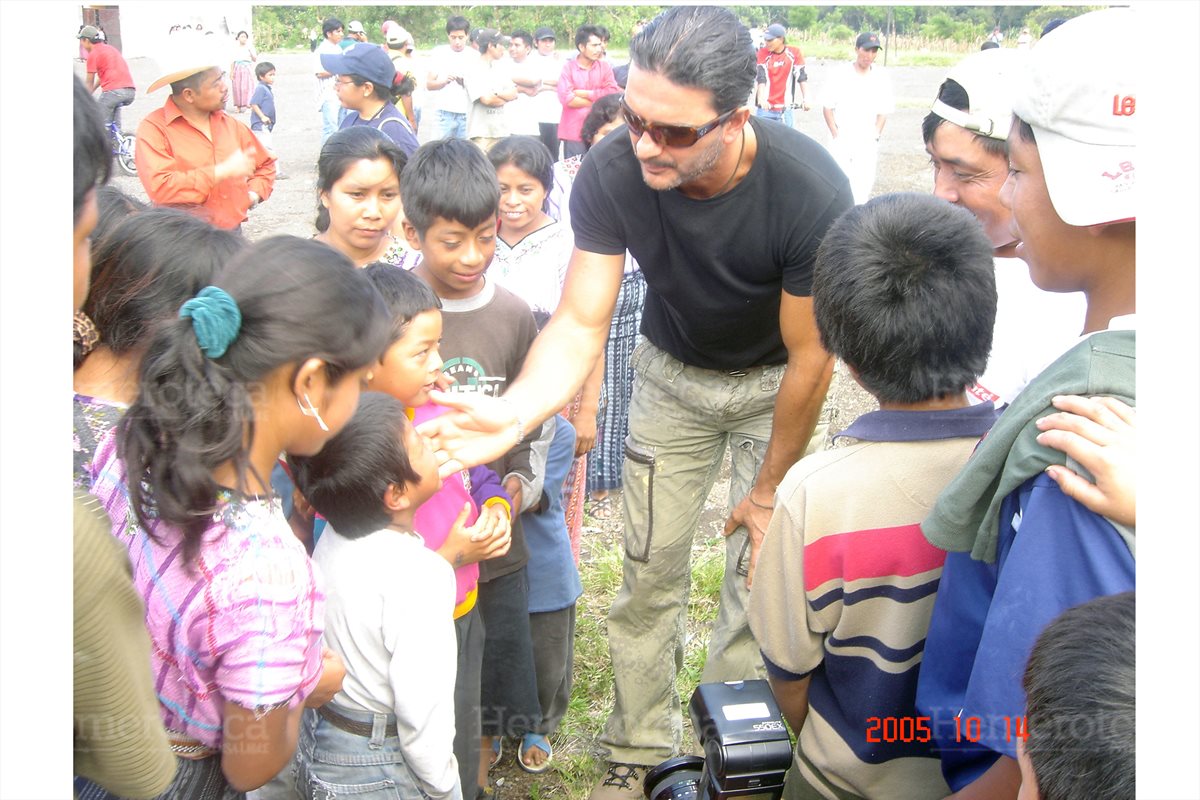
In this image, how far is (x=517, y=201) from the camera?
380 centimetres

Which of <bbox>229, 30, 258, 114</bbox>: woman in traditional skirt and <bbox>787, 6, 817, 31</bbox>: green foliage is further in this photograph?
<bbox>787, 6, 817, 31</bbox>: green foliage

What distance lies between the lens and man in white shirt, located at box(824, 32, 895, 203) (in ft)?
30.7

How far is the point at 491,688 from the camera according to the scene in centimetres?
269

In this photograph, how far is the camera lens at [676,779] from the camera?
1776 millimetres

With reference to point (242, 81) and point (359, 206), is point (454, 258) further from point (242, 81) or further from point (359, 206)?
point (242, 81)

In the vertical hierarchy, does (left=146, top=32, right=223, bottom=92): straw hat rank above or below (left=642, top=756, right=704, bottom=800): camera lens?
above

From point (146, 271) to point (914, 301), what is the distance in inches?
51.6

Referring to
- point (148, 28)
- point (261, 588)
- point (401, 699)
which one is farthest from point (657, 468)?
point (148, 28)

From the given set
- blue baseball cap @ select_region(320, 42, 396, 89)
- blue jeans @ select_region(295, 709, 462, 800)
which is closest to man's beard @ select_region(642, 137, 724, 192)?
blue jeans @ select_region(295, 709, 462, 800)

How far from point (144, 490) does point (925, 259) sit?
51.1 inches

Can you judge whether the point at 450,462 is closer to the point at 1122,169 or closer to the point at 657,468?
the point at 657,468

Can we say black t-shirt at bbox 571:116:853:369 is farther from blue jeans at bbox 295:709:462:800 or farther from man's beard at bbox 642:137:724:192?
blue jeans at bbox 295:709:462:800

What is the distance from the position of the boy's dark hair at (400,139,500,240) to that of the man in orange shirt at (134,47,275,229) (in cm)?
189
